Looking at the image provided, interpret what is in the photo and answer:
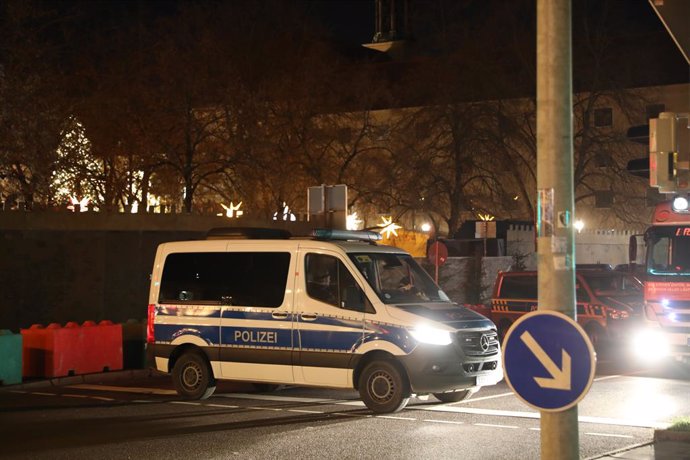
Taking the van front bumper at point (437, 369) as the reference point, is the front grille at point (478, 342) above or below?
above

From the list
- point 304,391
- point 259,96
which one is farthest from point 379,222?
point 304,391

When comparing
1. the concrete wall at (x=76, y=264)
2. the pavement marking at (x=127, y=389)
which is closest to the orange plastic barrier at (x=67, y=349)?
the pavement marking at (x=127, y=389)

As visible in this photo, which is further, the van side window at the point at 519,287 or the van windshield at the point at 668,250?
the van side window at the point at 519,287

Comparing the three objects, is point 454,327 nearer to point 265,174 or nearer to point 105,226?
point 105,226

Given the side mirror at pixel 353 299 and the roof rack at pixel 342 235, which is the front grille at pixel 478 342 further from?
the roof rack at pixel 342 235

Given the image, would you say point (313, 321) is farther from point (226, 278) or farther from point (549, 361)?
point (549, 361)

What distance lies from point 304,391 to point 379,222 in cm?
3832

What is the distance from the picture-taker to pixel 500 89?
46.0 metres

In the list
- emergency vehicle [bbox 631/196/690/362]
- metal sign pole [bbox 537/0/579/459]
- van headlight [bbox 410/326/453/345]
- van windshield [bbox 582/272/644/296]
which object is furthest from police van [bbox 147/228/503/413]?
van windshield [bbox 582/272/644/296]

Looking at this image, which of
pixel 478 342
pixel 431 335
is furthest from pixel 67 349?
pixel 478 342

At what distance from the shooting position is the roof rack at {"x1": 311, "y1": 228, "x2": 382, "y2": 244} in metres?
15.4

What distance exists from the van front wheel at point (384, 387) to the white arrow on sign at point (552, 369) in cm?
781

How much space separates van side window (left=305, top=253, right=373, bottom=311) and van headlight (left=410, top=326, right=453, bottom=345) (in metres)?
0.79

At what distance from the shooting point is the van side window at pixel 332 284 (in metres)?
14.6
